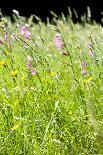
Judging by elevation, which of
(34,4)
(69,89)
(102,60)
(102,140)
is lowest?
(102,140)

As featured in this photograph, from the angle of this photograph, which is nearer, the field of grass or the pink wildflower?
the field of grass

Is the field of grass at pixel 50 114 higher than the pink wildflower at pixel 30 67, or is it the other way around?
the pink wildflower at pixel 30 67

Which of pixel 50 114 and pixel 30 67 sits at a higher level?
pixel 30 67

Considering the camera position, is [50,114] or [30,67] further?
[30,67]

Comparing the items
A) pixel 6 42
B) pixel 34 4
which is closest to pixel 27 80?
pixel 6 42

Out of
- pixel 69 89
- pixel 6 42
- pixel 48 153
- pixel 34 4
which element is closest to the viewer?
pixel 48 153

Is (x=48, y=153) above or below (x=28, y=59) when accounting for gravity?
below

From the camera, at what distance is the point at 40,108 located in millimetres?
2080

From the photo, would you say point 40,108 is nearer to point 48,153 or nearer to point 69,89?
point 69,89

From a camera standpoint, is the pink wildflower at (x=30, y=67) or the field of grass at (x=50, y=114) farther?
the pink wildflower at (x=30, y=67)

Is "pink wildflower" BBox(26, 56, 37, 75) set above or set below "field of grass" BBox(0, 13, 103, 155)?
above

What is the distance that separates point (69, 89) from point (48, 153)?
577mm

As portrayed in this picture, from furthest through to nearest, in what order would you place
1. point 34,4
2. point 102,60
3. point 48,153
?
point 34,4 < point 102,60 < point 48,153

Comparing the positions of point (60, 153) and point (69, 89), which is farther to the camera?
point (69, 89)
